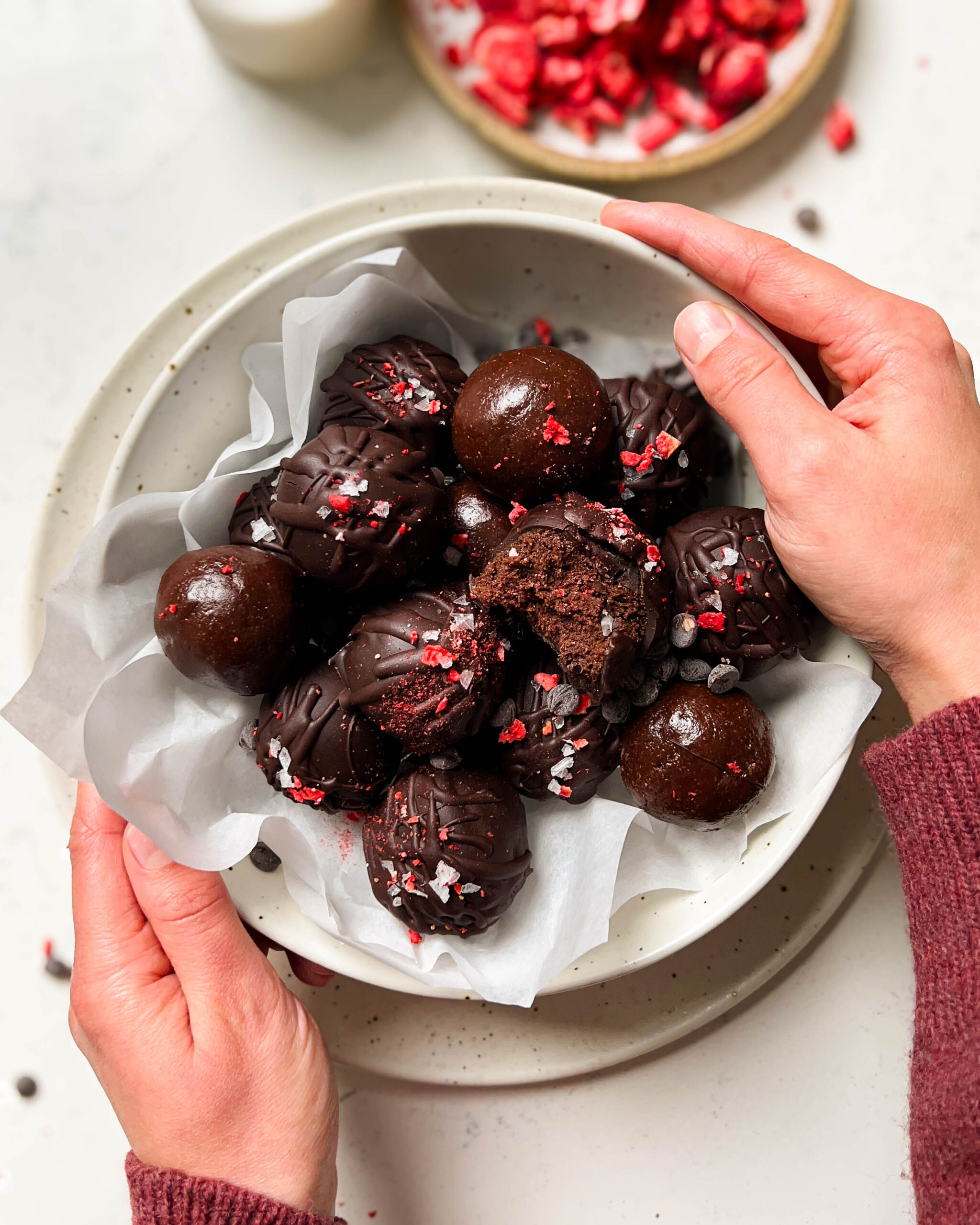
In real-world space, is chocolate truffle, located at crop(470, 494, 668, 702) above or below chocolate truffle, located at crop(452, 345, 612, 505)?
below

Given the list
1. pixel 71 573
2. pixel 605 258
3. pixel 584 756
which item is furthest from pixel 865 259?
pixel 71 573

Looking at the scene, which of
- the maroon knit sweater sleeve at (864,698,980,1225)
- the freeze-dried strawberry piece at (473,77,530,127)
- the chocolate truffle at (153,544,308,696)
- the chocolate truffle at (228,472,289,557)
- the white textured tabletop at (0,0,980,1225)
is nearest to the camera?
the maroon knit sweater sleeve at (864,698,980,1225)

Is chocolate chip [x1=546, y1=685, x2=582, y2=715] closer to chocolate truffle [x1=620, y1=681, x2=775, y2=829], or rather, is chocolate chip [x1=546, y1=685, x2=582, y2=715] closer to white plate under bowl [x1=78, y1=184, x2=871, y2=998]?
chocolate truffle [x1=620, y1=681, x2=775, y2=829]

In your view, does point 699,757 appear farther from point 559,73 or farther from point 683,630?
point 559,73

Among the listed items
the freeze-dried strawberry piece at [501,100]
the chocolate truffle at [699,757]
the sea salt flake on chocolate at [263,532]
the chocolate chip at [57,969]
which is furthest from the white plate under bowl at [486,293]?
the chocolate chip at [57,969]

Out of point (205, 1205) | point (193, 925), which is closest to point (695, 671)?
point (193, 925)

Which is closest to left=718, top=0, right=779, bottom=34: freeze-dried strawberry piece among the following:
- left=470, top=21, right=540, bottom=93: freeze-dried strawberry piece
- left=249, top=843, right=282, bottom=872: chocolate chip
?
left=470, top=21, right=540, bottom=93: freeze-dried strawberry piece

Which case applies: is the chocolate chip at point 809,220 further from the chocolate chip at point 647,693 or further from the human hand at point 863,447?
the chocolate chip at point 647,693
